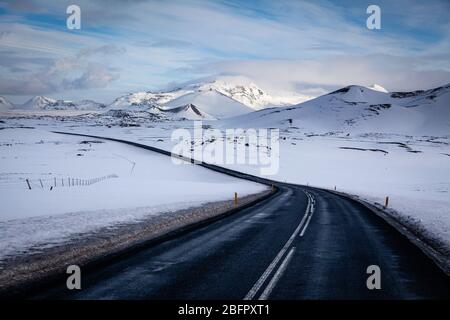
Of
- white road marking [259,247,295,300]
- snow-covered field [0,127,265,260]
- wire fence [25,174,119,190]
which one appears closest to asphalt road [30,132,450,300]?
white road marking [259,247,295,300]

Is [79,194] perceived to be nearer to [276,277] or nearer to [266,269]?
[266,269]

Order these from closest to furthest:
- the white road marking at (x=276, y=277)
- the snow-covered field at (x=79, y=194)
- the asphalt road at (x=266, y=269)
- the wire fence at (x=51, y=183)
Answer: the white road marking at (x=276, y=277), the asphalt road at (x=266, y=269), the snow-covered field at (x=79, y=194), the wire fence at (x=51, y=183)

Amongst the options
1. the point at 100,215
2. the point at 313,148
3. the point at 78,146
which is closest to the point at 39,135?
the point at 78,146

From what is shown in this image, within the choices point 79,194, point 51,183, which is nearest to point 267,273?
point 79,194

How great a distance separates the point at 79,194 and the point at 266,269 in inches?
981

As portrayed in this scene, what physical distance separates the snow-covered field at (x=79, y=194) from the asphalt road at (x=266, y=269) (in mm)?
4333

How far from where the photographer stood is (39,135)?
5271 inches

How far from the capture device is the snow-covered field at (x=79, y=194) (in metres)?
16.2

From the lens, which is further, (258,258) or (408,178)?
(408,178)

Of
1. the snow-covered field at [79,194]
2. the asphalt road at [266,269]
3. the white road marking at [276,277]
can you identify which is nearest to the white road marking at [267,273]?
the asphalt road at [266,269]

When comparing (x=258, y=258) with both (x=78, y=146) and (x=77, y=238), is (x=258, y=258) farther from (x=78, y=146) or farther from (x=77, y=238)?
(x=78, y=146)

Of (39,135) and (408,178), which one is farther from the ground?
(39,135)

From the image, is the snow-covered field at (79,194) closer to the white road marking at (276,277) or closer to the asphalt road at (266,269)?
the asphalt road at (266,269)
